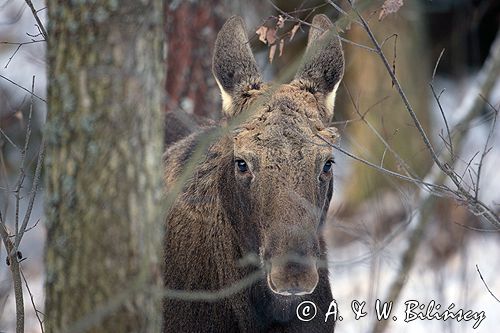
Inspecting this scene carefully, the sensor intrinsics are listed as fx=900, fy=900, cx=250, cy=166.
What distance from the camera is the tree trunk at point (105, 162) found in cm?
383

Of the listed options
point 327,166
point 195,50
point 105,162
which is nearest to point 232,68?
point 327,166

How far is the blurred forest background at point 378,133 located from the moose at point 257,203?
327mm

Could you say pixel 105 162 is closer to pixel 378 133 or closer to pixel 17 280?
pixel 17 280

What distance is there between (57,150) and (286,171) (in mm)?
1373

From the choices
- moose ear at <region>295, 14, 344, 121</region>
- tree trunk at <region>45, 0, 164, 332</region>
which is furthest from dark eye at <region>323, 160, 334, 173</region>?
tree trunk at <region>45, 0, 164, 332</region>

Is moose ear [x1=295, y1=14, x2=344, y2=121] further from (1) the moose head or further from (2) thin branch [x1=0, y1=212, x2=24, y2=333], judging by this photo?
(2) thin branch [x1=0, y1=212, x2=24, y2=333]

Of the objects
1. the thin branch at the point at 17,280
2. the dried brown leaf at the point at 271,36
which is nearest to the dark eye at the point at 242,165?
the dried brown leaf at the point at 271,36

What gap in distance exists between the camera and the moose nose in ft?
14.5

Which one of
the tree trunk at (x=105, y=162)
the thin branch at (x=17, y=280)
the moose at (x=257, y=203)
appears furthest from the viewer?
the thin branch at (x=17, y=280)

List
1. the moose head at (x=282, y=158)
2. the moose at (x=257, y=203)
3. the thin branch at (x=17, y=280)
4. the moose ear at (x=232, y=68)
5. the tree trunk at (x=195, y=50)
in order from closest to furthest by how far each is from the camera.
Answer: the moose head at (x=282, y=158), the moose at (x=257, y=203), the thin branch at (x=17, y=280), the moose ear at (x=232, y=68), the tree trunk at (x=195, y=50)

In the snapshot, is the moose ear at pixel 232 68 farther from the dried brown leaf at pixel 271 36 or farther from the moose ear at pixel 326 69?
the dried brown leaf at pixel 271 36

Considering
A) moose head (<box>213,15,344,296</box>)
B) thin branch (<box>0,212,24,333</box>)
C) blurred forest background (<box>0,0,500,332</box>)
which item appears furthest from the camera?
blurred forest background (<box>0,0,500,332</box>)

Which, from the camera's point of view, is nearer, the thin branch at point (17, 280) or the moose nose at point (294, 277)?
the moose nose at point (294, 277)

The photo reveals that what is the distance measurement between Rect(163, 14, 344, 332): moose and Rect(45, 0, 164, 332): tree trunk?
842 millimetres
